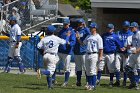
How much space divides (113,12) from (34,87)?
8.47 metres

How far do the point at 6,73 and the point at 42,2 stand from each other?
10.6 m

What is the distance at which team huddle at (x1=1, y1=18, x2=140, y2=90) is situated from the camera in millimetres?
15062

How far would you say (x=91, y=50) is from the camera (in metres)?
15.3

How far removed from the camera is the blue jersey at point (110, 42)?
663 inches

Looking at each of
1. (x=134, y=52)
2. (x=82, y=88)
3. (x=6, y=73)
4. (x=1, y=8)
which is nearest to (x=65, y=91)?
(x=82, y=88)

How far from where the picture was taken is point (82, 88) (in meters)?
15.9

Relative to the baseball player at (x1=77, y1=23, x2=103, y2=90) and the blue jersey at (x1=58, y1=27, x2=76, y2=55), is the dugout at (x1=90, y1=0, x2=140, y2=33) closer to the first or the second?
the blue jersey at (x1=58, y1=27, x2=76, y2=55)

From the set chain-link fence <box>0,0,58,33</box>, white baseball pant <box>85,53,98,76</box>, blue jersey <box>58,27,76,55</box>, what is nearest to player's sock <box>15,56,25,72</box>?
blue jersey <box>58,27,76,55</box>

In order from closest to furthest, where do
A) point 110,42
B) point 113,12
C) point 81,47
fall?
point 81,47
point 110,42
point 113,12

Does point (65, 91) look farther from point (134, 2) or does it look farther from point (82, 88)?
point (134, 2)

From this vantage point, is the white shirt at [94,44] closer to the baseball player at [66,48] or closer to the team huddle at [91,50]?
the team huddle at [91,50]

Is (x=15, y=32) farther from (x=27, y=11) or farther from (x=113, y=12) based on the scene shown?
(x=27, y=11)

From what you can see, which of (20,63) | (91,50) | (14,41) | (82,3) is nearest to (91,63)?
(91,50)

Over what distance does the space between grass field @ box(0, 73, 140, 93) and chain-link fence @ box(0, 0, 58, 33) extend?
8.57 meters
